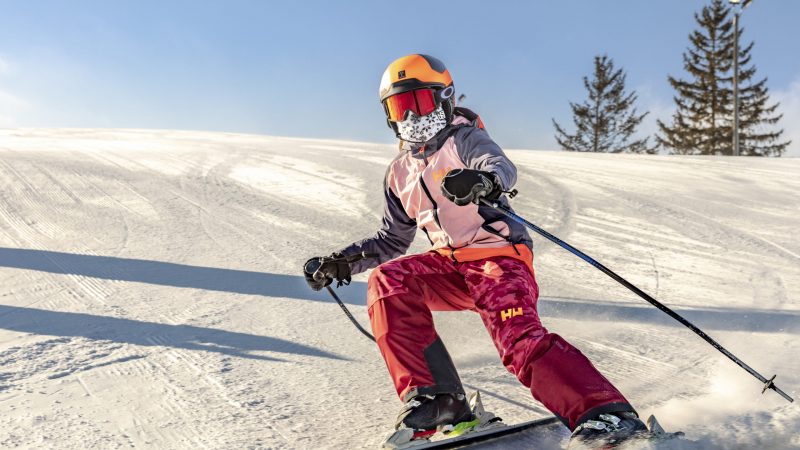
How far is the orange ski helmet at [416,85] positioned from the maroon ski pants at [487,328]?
0.64m

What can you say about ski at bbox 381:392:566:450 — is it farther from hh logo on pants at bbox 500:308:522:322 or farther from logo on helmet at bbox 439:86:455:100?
logo on helmet at bbox 439:86:455:100

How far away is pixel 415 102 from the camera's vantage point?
9.46 feet

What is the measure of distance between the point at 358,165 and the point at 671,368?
7.38 m

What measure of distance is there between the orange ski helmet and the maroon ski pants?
64 cm

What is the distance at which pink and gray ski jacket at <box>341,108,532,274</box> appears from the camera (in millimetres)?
2781

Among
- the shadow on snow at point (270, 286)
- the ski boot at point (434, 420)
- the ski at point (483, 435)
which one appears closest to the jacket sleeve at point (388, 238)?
the ski boot at point (434, 420)

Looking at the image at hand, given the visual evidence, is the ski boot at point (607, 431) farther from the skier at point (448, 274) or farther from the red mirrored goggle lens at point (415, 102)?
the red mirrored goggle lens at point (415, 102)

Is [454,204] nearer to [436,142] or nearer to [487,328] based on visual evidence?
[436,142]

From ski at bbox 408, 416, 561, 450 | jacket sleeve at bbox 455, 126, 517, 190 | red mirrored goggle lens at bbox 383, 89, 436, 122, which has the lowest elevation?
ski at bbox 408, 416, 561, 450

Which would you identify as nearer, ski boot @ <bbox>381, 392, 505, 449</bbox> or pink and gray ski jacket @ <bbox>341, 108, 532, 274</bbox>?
ski boot @ <bbox>381, 392, 505, 449</bbox>

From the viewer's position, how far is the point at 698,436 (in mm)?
2205

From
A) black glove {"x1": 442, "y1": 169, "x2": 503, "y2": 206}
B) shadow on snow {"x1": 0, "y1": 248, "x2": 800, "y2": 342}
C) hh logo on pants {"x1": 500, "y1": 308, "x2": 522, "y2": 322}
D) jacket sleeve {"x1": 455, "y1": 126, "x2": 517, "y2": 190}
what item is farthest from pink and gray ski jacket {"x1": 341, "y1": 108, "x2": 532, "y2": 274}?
shadow on snow {"x1": 0, "y1": 248, "x2": 800, "y2": 342}

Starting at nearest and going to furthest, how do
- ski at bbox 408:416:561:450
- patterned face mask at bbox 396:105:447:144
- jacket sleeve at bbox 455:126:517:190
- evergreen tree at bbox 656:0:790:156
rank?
1. ski at bbox 408:416:561:450
2. jacket sleeve at bbox 455:126:517:190
3. patterned face mask at bbox 396:105:447:144
4. evergreen tree at bbox 656:0:790:156

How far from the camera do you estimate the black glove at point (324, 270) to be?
3023 millimetres
